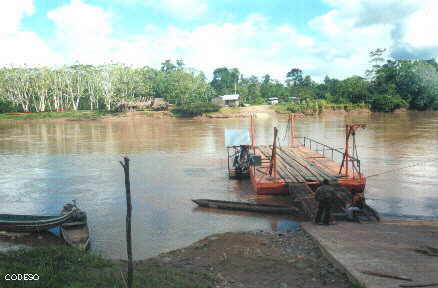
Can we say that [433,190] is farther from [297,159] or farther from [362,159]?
[362,159]

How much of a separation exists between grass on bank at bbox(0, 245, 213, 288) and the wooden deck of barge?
6771 millimetres

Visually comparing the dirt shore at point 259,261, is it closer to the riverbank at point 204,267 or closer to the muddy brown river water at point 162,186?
the riverbank at point 204,267

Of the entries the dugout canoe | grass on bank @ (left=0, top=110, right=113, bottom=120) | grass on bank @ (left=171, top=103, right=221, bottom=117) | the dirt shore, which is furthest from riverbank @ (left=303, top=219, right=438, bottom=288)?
grass on bank @ (left=0, top=110, right=113, bottom=120)

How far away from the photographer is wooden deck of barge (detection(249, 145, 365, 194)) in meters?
13.1

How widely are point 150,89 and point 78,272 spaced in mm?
68439

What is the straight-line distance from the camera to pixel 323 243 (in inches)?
306

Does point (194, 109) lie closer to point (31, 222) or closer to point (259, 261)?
point (31, 222)

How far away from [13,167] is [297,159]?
646 inches

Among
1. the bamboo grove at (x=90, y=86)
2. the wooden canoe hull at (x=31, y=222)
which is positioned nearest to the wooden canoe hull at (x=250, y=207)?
the wooden canoe hull at (x=31, y=222)

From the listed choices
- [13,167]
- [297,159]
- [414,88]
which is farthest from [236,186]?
[414,88]

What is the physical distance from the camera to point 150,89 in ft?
238

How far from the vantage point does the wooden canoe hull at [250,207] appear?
458 inches

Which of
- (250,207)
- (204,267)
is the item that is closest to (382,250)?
(204,267)

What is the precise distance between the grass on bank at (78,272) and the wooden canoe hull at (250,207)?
5.05 m
